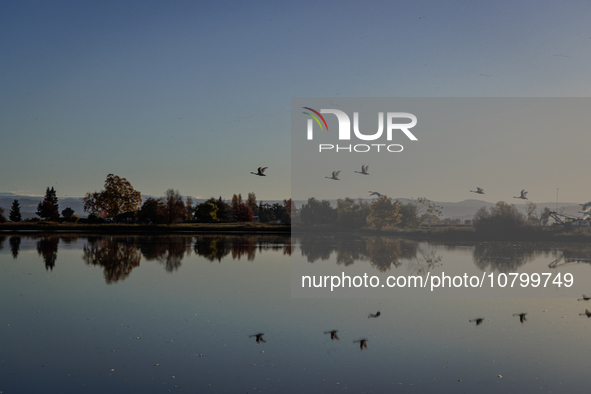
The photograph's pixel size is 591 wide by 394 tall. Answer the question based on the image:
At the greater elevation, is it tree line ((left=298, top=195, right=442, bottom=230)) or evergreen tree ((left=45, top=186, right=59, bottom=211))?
evergreen tree ((left=45, top=186, right=59, bottom=211))

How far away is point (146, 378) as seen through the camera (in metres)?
7.26

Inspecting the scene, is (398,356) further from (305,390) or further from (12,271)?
(12,271)

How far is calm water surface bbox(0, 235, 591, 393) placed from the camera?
7273 millimetres

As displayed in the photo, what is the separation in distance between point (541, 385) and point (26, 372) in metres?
8.45

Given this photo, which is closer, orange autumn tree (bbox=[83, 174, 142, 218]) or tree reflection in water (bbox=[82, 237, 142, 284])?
tree reflection in water (bbox=[82, 237, 142, 284])

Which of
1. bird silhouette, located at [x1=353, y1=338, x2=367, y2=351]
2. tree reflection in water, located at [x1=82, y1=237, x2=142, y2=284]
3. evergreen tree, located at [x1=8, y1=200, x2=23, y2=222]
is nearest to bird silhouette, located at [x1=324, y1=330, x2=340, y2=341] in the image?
bird silhouette, located at [x1=353, y1=338, x2=367, y2=351]

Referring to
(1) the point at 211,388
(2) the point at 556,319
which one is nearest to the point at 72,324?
(1) the point at 211,388

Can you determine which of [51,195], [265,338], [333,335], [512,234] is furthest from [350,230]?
[51,195]

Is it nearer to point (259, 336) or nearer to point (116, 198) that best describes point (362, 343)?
point (259, 336)

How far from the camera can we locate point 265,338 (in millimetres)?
9602

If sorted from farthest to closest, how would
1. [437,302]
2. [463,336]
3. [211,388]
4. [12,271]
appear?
[12,271] → [437,302] → [463,336] → [211,388]

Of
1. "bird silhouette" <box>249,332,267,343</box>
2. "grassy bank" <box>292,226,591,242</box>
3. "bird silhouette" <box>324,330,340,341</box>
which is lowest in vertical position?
"bird silhouette" <box>324,330,340,341</box>

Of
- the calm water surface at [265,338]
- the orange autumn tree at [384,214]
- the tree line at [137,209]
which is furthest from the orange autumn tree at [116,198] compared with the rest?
the calm water surface at [265,338]

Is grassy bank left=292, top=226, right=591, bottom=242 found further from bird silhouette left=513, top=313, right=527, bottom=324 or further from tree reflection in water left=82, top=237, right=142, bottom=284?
bird silhouette left=513, top=313, right=527, bottom=324
